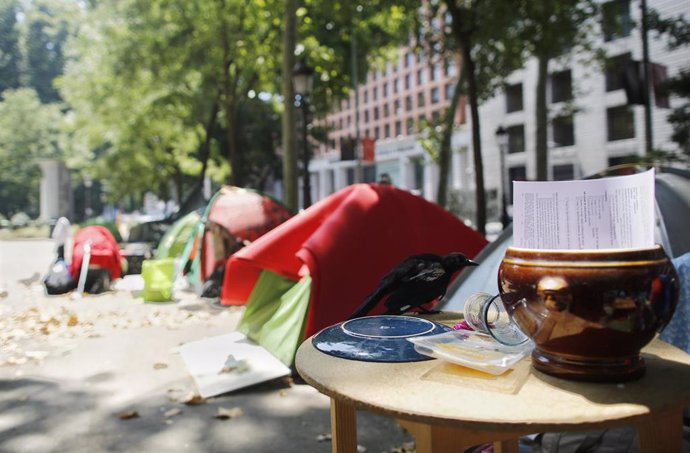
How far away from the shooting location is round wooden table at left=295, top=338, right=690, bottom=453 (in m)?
1.16

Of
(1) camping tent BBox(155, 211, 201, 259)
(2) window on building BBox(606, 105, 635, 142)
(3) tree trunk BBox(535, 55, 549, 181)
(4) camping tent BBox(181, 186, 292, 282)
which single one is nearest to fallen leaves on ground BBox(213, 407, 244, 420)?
(4) camping tent BBox(181, 186, 292, 282)

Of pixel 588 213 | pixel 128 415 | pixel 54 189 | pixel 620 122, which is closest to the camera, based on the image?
pixel 588 213

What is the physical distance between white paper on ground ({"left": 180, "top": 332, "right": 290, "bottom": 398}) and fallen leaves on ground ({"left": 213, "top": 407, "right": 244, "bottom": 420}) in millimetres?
309

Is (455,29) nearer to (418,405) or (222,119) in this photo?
(418,405)

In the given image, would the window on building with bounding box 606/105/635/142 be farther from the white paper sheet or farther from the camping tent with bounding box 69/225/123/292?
the white paper sheet

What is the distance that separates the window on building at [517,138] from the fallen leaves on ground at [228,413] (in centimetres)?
3544

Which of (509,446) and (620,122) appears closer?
(509,446)

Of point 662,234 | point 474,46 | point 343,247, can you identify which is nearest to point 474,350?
point 662,234

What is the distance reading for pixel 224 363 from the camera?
16.0 feet

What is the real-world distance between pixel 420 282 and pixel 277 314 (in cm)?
296

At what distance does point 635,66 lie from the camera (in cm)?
1149

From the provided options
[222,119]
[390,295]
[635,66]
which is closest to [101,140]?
[222,119]

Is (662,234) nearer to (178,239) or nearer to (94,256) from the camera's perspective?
(94,256)

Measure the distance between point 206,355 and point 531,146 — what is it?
1315 inches
